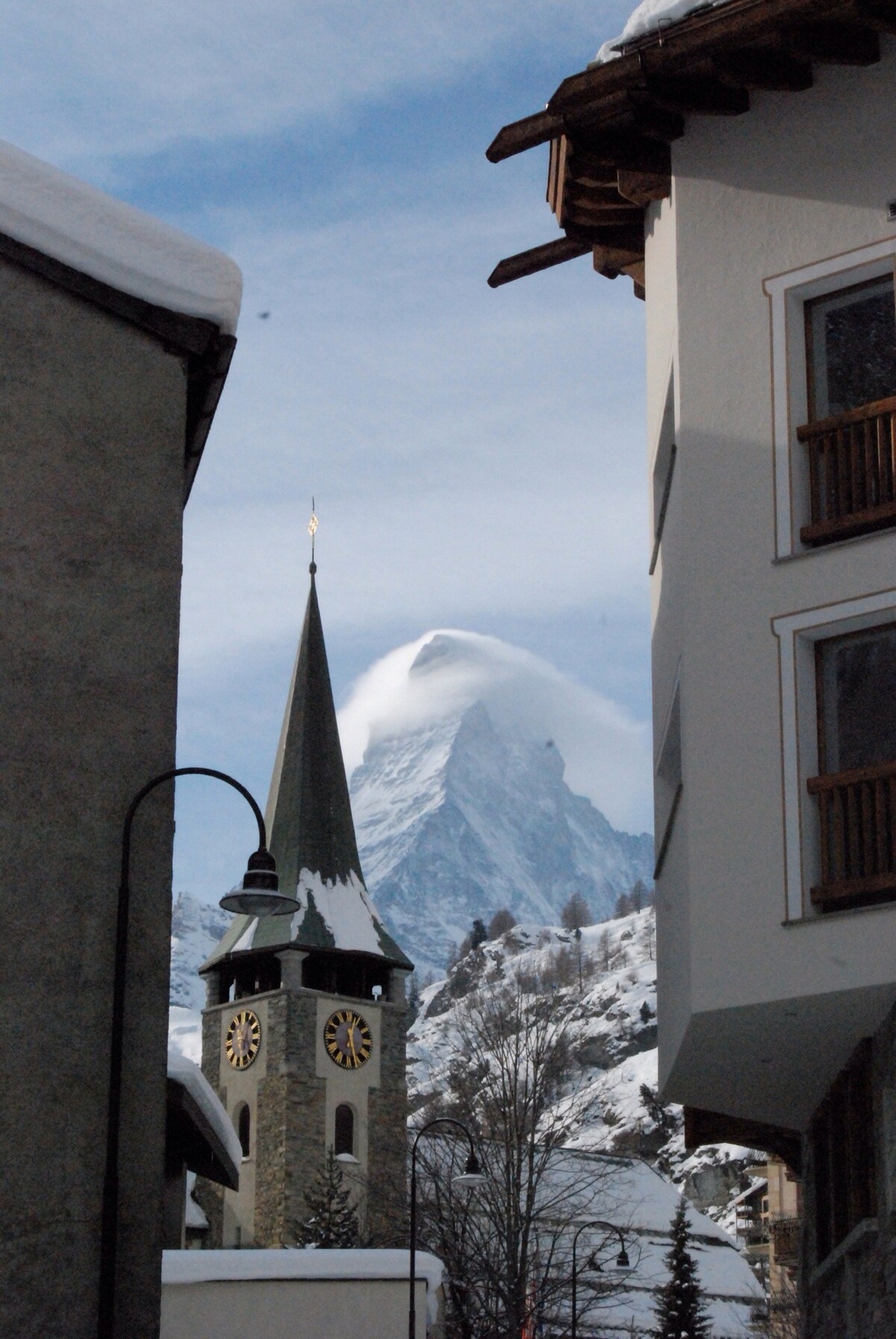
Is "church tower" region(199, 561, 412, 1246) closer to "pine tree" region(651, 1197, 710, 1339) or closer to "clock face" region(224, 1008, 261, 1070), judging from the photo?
"clock face" region(224, 1008, 261, 1070)

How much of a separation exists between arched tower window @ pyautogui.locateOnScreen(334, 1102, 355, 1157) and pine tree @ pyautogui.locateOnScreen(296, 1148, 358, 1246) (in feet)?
13.7

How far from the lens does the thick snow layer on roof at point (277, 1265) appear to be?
21859mm

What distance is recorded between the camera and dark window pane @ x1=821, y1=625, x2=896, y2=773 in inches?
529

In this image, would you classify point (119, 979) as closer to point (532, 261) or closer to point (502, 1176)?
point (532, 261)

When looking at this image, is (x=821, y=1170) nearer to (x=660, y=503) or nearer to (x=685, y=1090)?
(x=685, y=1090)

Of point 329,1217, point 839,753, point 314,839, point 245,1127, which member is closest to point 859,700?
point 839,753

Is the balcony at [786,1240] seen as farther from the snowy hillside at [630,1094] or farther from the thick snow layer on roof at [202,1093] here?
the thick snow layer on roof at [202,1093]

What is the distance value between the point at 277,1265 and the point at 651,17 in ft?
44.3

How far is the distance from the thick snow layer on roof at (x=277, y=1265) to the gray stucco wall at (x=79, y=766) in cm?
1112

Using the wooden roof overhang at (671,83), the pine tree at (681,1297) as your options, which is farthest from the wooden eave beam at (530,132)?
the pine tree at (681,1297)

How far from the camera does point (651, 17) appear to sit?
51.1ft

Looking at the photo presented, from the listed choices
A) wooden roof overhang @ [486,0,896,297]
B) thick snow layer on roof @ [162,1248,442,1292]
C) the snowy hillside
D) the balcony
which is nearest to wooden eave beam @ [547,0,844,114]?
wooden roof overhang @ [486,0,896,297]

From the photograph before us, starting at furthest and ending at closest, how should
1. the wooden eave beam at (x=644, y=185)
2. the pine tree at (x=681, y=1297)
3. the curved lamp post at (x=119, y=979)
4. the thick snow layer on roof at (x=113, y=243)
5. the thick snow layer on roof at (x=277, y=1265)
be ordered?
1. the pine tree at (x=681, y=1297)
2. the thick snow layer on roof at (x=277, y=1265)
3. the wooden eave beam at (x=644, y=185)
4. the thick snow layer on roof at (x=113, y=243)
5. the curved lamp post at (x=119, y=979)

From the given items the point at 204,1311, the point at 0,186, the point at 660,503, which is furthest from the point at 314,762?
the point at 0,186
